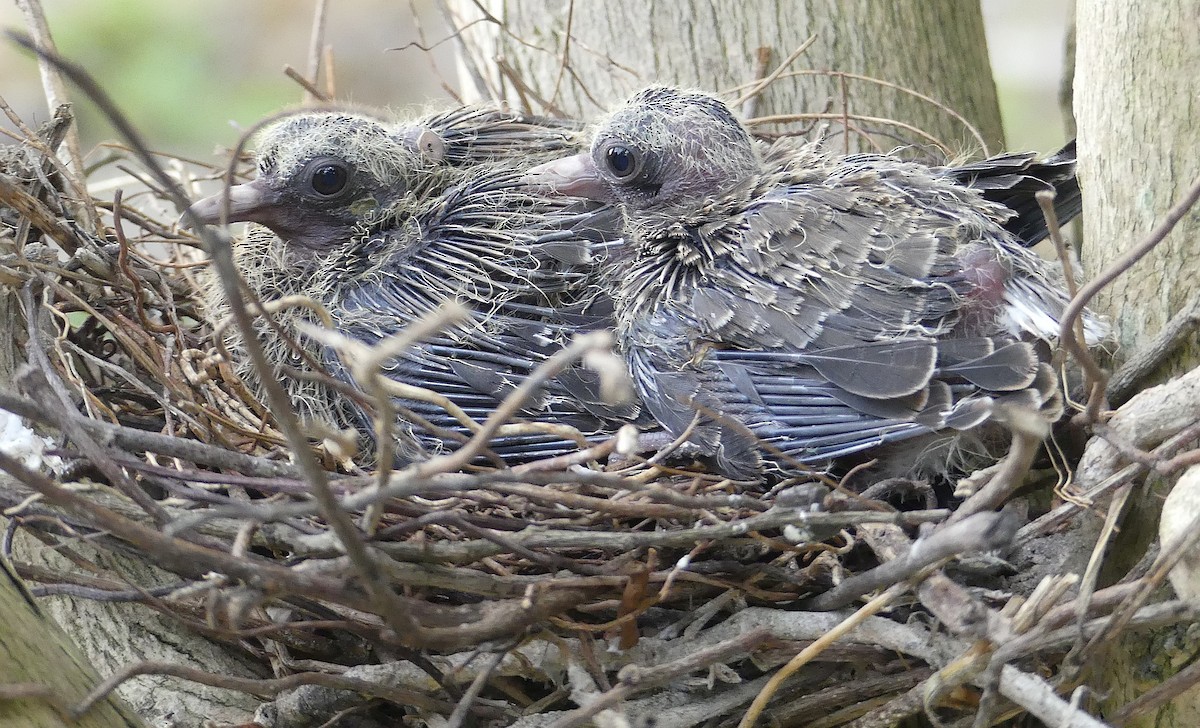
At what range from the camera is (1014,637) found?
0.89m

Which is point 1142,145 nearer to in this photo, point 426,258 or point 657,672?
point 657,672

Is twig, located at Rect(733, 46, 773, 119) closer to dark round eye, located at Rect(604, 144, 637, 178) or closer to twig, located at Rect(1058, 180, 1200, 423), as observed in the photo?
dark round eye, located at Rect(604, 144, 637, 178)

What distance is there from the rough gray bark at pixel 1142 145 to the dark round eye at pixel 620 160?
61cm

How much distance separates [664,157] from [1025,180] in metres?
0.52

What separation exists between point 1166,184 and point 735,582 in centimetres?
69

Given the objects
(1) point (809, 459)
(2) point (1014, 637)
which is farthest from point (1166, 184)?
(2) point (1014, 637)

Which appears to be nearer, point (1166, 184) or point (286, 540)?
point (286, 540)

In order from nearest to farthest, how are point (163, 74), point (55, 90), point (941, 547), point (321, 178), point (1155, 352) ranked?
point (941, 547) → point (1155, 352) → point (321, 178) → point (55, 90) → point (163, 74)

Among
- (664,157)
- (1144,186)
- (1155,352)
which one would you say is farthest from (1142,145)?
(664,157)

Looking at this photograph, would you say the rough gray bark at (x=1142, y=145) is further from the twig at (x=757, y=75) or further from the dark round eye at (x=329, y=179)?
the dark round eye at (x=329, y=179)

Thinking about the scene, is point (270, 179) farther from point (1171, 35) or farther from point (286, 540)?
point (1171, 35)

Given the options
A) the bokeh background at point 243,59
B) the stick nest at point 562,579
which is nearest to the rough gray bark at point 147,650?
the stick nest at point 562,579

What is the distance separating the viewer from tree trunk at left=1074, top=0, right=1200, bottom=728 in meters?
1.18

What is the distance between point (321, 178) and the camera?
162 cm
